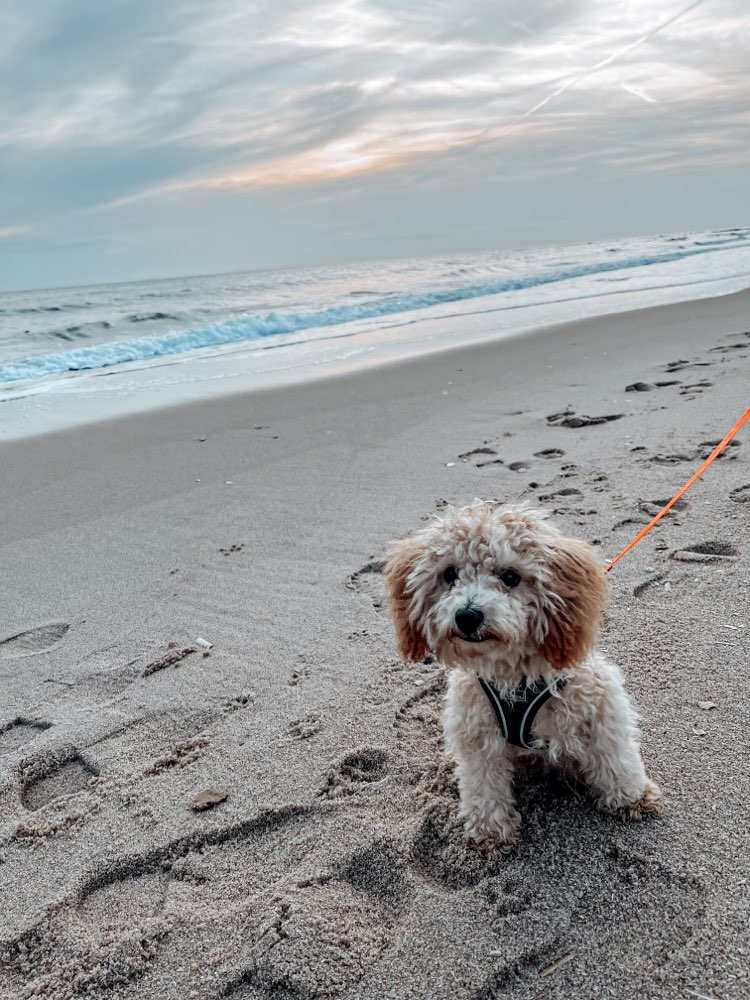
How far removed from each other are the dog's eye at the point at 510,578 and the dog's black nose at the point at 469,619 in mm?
213

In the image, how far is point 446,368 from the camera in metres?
10.9

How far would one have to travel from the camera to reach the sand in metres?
2.35

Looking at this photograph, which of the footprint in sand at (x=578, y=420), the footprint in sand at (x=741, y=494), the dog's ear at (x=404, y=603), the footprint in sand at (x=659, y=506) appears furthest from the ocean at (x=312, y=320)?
the dog's ear at (x=404, y=603)

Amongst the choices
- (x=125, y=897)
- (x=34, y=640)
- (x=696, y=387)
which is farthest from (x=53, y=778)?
(x=696, y=387)

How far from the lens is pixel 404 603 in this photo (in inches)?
112

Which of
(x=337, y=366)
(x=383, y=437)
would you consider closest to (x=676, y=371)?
(x=383, y=437)

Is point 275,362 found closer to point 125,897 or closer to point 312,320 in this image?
point 312,320

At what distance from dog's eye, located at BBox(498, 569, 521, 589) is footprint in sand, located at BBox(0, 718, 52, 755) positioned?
2390mm

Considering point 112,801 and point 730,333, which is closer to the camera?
point 112,801

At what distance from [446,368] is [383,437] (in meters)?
3.68

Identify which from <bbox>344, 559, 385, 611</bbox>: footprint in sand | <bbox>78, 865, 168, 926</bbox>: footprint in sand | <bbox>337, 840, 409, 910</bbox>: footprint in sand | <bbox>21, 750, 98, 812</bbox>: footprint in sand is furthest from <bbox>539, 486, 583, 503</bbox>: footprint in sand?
<bbox>78, 865, 168, 926</bbox>: footprint in sand

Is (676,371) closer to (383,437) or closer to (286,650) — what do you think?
(383,437)

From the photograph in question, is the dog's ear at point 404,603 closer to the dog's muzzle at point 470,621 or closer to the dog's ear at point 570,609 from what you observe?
the dog's muzzle at point 470,621

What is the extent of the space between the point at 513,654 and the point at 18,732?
2.50 meters
